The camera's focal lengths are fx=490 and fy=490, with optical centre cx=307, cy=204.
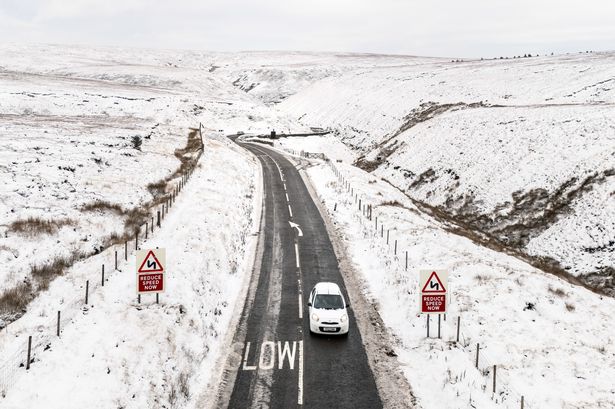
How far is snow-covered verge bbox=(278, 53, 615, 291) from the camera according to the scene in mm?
32188

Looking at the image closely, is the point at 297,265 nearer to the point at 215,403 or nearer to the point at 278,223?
the point at 278,223

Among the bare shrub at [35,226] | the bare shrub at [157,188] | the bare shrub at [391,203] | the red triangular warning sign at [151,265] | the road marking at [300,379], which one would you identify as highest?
the bare shrub at [157,188]

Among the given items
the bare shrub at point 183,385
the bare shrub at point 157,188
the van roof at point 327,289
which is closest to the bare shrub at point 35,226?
the bare shrub at point 157,188

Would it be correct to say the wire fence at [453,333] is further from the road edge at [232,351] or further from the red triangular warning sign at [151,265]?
the red triangular warning sign at [151,265]

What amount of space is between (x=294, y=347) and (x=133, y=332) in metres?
5.25

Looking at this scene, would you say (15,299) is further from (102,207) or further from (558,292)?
(558,292)

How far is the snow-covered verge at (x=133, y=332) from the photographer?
1211 cm

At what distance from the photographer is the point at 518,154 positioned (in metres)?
44.5

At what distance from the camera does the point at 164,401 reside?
12539 mm

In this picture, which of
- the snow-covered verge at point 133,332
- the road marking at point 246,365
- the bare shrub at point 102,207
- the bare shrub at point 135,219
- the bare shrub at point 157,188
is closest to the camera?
the snow-covered verge at point 133,332

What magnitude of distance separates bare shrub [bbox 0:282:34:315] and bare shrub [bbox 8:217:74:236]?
5048 mm

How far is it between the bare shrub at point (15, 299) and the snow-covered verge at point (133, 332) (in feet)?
1.19

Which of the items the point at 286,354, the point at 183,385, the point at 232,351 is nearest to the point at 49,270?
the point at 232,351

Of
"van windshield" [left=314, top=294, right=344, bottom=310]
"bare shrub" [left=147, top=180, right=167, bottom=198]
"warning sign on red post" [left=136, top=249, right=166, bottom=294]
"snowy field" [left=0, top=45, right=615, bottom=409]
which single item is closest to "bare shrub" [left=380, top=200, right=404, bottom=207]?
"snowy field" [left=0, top=45, right=615, bottom=409]
